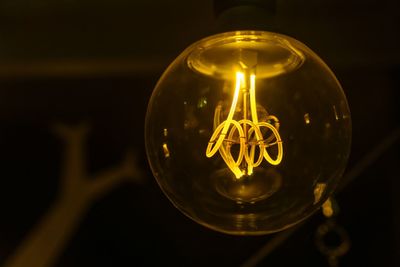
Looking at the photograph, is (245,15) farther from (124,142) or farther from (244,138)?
(124,142)

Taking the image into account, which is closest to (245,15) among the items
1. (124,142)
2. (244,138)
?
(244,138)

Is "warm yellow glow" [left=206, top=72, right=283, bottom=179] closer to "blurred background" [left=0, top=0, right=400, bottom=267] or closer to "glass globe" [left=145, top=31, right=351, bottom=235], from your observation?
"glass globe" [left=145, top=31, right=351, bottom=235]

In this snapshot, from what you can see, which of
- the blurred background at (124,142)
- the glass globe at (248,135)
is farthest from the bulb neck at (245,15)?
the blurred background at (124,142)

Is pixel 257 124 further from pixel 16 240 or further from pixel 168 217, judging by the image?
pixel 16 240

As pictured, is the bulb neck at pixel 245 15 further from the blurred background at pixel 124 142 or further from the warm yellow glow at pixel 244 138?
the blurred background at pixel 124 142

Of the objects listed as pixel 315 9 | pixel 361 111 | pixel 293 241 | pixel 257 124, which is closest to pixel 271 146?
pixel 257 124

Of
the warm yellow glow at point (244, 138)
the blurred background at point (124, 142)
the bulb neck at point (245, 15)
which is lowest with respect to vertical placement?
the blurred background at point (124, 142)
